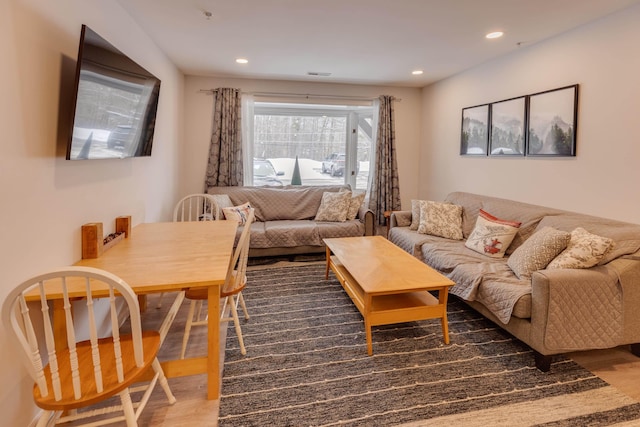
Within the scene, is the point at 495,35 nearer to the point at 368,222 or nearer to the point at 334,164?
the point at 368,222

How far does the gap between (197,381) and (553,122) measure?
11.3ft

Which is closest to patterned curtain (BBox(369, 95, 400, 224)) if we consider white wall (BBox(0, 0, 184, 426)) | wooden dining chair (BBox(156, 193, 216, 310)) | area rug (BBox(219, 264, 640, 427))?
wooden dining chair (BBox(156, 193, 216, 310))

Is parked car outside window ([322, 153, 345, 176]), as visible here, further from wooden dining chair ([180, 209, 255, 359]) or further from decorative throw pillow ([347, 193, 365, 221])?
wooden dining chair ([180, 209, 255, 359])

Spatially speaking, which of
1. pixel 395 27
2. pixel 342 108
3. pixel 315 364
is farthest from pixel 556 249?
pixel 342 108

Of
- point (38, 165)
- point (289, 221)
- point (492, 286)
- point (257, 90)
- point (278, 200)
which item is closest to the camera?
point (38, 165)

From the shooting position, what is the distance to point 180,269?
1794mm

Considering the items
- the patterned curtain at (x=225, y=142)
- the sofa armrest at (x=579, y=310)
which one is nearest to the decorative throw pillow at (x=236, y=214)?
the patterned curtain at (x=225, y=142)

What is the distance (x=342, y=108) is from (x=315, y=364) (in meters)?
4.14

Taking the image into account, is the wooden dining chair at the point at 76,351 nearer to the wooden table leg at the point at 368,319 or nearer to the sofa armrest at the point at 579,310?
the wooden table leg at the point at 368,319

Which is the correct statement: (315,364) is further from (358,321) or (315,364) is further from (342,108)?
(342,108)

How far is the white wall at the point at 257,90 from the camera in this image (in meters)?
4.72

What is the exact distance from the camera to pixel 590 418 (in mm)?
1725

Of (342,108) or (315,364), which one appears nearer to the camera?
(315,364)

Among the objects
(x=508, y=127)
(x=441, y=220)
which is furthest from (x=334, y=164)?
(x=508, y=127)
